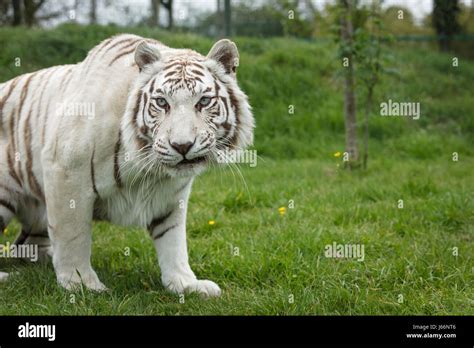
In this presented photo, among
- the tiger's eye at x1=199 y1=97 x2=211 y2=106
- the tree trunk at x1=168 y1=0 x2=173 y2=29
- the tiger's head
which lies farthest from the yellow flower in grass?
the tree trunk at x1=168 y1=0 x2=173 y2=29

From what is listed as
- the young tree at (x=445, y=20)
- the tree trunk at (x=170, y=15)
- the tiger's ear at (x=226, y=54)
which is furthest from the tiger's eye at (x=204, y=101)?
the tree trunk at (x=170, y=15)

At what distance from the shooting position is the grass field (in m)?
3.56


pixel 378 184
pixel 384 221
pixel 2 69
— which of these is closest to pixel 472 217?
pixel 384 221

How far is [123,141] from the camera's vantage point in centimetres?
351

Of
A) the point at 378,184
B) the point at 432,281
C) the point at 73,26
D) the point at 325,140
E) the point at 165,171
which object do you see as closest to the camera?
the point at 165,171

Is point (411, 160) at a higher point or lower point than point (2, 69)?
lower

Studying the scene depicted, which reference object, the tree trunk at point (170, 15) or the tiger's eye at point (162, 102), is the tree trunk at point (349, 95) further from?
the tree trunk at point (170, 15)

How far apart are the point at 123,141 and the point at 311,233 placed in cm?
183

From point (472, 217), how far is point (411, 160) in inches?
138

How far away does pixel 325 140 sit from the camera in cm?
933

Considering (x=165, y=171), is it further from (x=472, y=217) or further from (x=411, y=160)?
(x=411, y=160)

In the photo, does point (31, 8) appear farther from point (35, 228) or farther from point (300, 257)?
point (300, 257)

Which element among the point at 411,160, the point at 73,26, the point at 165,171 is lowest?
the point at 411,160

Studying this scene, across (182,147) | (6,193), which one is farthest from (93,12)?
(182,147)
